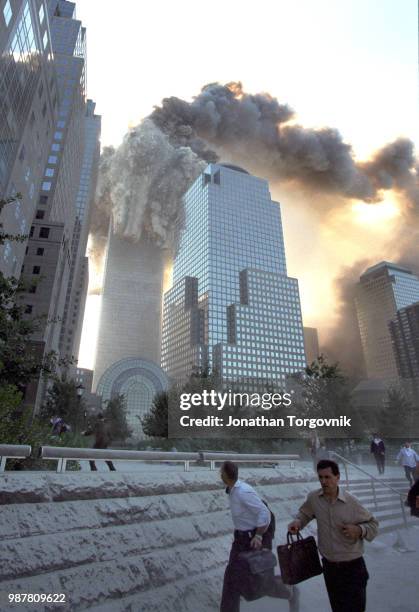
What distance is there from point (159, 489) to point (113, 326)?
171 m

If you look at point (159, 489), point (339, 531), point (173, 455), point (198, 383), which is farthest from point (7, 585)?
point (198, 383)

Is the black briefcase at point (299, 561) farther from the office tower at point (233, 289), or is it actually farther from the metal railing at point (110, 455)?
the office tower at point (233, 289)

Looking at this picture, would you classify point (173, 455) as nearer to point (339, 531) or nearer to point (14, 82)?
point (339, 531)

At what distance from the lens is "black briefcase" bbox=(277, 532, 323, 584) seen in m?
3.46

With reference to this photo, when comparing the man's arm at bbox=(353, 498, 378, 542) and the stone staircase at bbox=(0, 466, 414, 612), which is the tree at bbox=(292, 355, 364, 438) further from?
the man's arm at bbox=(353, 498, 378, 542)

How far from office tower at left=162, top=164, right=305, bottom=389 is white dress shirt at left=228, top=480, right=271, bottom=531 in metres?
133

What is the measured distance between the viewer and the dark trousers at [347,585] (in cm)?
321

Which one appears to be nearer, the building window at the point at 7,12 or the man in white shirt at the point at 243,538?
the man in white shirt at the point at 243,538

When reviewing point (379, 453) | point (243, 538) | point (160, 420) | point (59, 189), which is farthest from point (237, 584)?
point (59, 189)

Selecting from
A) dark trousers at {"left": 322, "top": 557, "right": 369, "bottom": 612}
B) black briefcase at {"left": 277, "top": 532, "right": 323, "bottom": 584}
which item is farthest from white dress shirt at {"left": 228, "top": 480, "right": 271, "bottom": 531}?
dark trousers at {"left": 322, "top": 557, "right": 369, "bottom": 612}

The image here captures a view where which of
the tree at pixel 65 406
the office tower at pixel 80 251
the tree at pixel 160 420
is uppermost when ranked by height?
the office tower at pixel 80 251

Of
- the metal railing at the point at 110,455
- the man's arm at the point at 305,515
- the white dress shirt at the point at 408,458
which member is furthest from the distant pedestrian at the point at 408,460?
the man's arm at the point at 305,515

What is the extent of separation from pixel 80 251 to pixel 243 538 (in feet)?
405

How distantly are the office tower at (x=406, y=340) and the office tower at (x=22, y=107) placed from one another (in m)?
110
